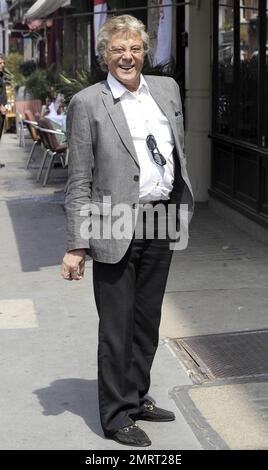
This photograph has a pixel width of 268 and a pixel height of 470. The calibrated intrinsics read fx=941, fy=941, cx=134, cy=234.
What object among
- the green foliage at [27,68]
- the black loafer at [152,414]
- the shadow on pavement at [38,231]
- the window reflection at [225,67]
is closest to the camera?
the black loafer at [152,414]

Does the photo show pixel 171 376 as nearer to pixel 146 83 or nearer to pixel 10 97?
pixel 146 83

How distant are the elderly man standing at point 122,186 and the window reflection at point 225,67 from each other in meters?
6.21

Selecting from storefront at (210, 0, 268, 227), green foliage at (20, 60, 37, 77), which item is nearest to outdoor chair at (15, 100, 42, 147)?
green foliage at (20, 60, 37, 77)

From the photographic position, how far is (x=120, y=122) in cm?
449

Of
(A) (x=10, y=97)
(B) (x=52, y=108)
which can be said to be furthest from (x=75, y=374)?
(A) (x=10, y=97)

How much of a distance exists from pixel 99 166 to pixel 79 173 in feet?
0.34

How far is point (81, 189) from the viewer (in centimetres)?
454

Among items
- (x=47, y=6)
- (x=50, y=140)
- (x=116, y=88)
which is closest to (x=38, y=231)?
(x=50, y=140)

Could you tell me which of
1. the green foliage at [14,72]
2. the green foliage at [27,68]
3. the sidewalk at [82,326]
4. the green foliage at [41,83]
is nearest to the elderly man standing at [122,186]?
the sidewalk at [82,326]

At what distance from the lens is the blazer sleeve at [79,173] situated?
4496mm

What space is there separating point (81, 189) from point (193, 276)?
372 centimetres

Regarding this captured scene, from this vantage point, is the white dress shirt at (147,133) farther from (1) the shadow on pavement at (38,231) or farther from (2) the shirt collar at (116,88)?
(1) the shadow on pavement at (38,231)

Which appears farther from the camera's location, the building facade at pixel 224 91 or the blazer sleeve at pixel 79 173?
the building facade at pixel 224 91

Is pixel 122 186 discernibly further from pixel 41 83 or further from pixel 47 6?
pixel 41 83
